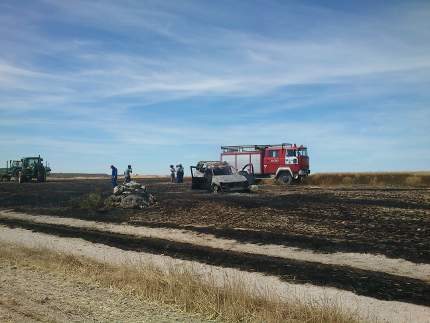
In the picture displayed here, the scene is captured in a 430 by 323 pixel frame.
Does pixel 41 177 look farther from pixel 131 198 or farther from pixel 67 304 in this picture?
pixel 67 304

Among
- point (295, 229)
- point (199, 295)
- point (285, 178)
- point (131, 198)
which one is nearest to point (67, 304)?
point (199, 295)

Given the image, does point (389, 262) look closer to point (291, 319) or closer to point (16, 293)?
point (291, 319)

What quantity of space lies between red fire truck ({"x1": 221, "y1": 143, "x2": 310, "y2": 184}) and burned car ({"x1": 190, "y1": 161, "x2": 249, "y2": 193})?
6.19 m

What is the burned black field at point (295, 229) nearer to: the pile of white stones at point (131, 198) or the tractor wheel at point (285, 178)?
the pile of white stones at point (131, 198)

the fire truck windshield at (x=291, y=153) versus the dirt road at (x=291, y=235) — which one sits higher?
the fire truck windshield at (x=291, y=153)

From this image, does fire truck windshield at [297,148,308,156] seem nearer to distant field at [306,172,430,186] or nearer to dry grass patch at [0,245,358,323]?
distant field at [306,172,430,186]

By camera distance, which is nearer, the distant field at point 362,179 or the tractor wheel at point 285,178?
the tractor wheel at point 285,178

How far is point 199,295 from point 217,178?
22.2 metres

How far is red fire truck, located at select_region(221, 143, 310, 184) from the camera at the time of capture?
39094 millimetres

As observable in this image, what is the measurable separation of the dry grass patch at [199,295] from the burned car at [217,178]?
62.3 ft

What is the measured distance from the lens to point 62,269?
11.4m

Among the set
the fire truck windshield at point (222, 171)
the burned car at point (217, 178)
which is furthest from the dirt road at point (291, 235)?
the fire truck windshield at point (222, 171)

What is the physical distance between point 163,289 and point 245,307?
186 centimetres

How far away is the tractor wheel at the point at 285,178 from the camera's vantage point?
39812 mm
